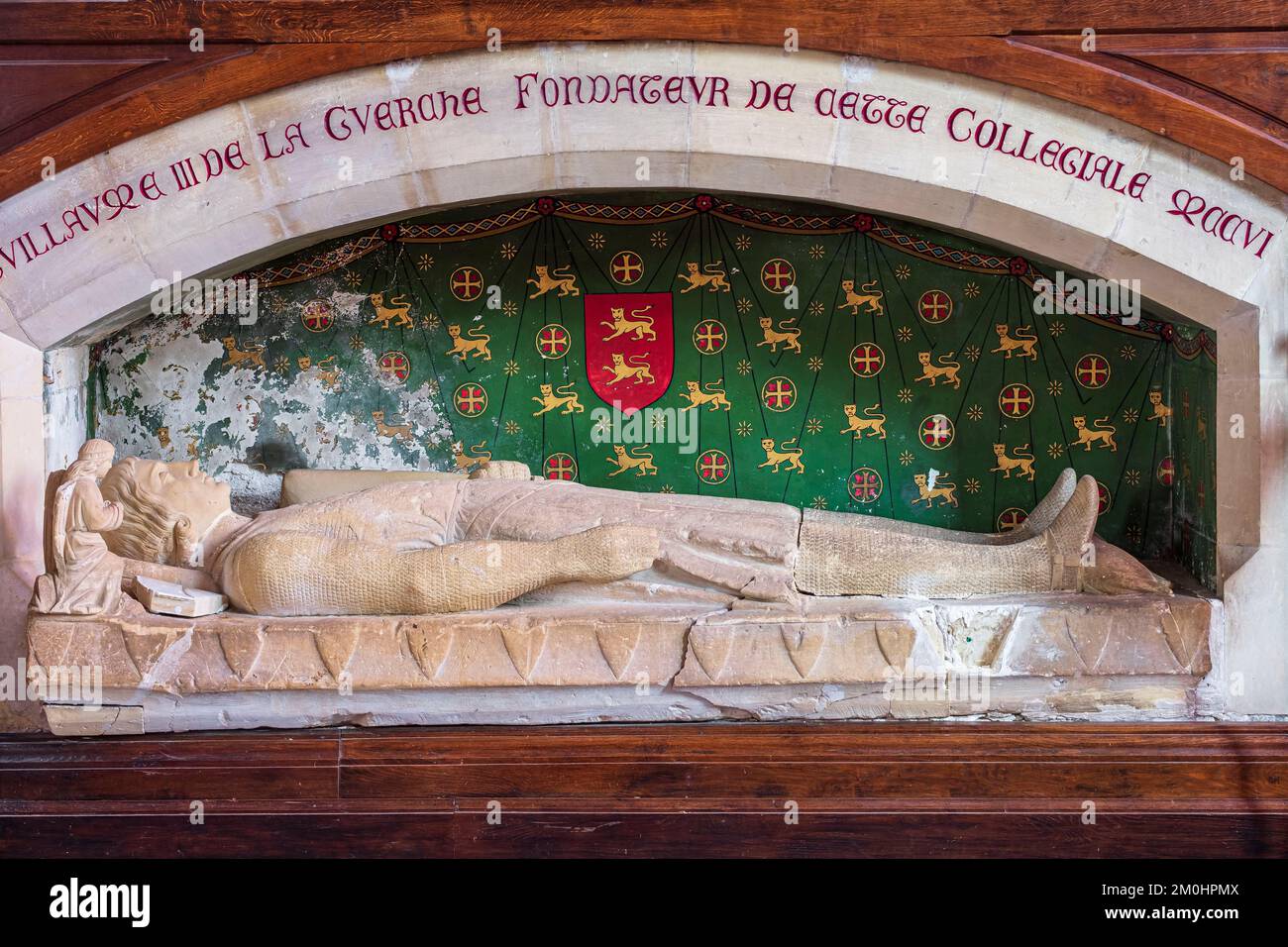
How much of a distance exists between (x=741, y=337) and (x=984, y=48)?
138cm

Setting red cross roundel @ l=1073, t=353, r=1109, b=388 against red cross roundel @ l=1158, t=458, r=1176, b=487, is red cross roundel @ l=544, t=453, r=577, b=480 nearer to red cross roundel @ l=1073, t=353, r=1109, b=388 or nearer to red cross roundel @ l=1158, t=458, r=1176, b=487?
red cross roundel @ l=1073, t=353, r=1109, b=388

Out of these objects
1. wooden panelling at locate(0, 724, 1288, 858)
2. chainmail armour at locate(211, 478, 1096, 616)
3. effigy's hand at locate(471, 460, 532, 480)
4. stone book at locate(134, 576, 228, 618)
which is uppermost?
effigy's hand at locate(471, 460, 532, 480)

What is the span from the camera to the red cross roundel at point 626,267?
5.21 metres

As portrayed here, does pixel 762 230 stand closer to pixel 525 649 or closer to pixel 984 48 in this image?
pixel 984 48

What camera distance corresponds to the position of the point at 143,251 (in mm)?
4605

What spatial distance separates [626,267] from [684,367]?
430 millimetres

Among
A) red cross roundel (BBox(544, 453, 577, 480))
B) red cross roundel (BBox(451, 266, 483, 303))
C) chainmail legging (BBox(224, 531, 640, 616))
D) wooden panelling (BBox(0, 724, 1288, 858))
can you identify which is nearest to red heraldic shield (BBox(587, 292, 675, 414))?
red cross roundel (BBox(544, 453, 577, 480))

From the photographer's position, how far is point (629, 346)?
17.1 ft

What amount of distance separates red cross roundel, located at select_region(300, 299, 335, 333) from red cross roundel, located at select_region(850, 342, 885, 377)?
77.8 inches

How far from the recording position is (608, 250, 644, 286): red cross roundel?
5207mm

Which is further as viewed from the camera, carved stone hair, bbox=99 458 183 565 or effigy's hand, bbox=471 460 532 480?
effigy's hand, bbox=471 460 532 480

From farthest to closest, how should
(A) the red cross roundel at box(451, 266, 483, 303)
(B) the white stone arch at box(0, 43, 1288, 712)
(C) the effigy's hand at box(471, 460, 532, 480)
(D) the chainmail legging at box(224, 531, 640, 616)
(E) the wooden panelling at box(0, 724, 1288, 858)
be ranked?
(A) the red cross roundel at box(451, 266, 483, 303)
(C) the effigy's hand at box(471, 460, 532, 480)
(B) the white stone arch at box(0, 43, 1288, 712)
(D) the chainmail legging at box(224, 531, 640, 616)
(E) the wooden panelling at box(0, 724, 1288, 858)

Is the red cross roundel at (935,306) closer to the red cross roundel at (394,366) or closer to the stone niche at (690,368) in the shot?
the stone niche at (690,368)

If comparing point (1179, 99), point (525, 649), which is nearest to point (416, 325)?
point (525, 649)
